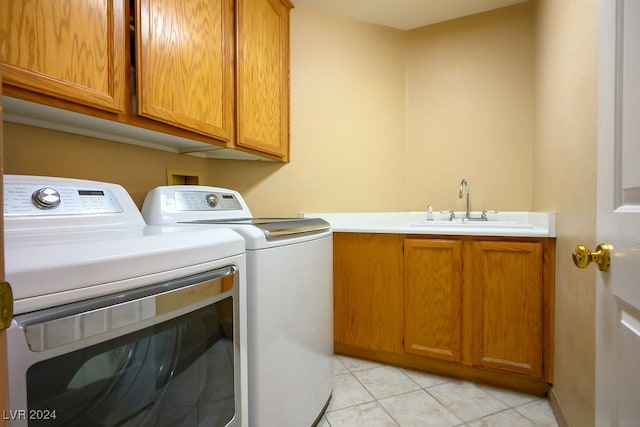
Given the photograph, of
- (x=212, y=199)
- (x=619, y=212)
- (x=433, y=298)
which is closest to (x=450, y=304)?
(x=433, y=298)

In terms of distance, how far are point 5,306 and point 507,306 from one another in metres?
1.87

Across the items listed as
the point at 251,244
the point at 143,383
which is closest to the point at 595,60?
the point at 251,244

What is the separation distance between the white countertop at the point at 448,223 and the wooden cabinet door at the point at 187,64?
965 millimetres

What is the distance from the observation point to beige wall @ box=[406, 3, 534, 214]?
6.92 feet

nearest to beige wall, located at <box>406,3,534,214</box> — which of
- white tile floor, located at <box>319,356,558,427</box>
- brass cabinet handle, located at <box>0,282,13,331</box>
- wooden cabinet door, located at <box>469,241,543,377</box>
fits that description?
wooden cabinet door, located at <box>469,241,543,377</box>

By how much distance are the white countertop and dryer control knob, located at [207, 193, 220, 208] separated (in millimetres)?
703

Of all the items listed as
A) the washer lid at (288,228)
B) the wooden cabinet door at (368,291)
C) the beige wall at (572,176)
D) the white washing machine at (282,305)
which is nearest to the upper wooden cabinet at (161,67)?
the white washing machine at (282,305)

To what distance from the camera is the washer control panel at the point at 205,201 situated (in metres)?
1.42

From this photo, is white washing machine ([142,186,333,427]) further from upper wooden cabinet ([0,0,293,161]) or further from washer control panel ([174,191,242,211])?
upper wooden cabinet ([0,0,293,161])

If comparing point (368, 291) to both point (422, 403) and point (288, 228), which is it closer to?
point (422, 403)

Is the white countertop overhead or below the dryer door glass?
overhead

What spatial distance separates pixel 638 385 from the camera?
57 centimetres

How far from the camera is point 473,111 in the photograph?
7.38 ft

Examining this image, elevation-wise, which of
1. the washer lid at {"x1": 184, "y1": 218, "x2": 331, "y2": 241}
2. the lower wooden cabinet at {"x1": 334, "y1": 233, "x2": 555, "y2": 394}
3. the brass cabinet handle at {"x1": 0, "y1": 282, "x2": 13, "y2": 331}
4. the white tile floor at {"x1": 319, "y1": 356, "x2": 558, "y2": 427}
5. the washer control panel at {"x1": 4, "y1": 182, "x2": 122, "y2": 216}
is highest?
the washer control panel at {"x1": 4, "y1": 182, "x2": 122, "y2": 216}
